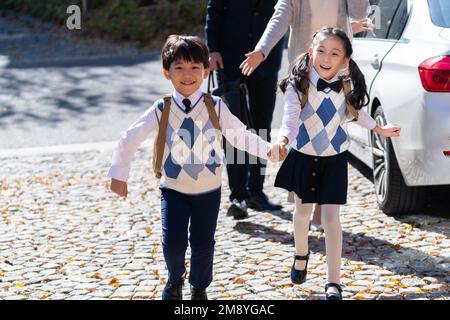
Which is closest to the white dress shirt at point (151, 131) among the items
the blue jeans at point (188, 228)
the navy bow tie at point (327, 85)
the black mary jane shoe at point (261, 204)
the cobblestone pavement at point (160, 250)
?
the blue jeans at point (188, 228)

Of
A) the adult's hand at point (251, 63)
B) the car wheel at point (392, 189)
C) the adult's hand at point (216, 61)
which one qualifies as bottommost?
the car wheel at point (392, 189)

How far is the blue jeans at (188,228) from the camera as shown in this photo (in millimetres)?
4453

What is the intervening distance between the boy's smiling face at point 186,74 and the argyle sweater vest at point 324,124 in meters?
0.71

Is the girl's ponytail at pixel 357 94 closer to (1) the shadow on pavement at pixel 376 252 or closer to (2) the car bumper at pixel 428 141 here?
(2) the car bumper at pixel 428 141

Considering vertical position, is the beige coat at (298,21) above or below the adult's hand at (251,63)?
above

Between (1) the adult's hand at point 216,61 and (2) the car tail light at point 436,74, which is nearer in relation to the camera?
(2) the car tail light at point 436,74

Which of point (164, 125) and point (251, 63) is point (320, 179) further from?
point (251, 63)

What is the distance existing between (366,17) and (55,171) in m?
4.47

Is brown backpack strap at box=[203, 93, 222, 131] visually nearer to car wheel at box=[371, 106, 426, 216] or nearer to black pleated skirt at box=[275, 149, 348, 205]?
black pleated skirt at box=[275, 149, 348, 205]

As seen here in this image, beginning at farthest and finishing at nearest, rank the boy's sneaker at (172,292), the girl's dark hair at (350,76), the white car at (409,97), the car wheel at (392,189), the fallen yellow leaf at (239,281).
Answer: the car wheel at (392,189), the white car at (409,97), the fallen yellow leaf at (239,281), the girl's dark hair at (350,76), the boy's sneaker at (172,292)

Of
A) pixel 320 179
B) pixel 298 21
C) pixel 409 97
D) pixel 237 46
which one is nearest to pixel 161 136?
pixel 320 179

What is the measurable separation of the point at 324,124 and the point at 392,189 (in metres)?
1.73

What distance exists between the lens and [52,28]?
2127cm

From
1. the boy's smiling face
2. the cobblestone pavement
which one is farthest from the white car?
the boy's smiling face
